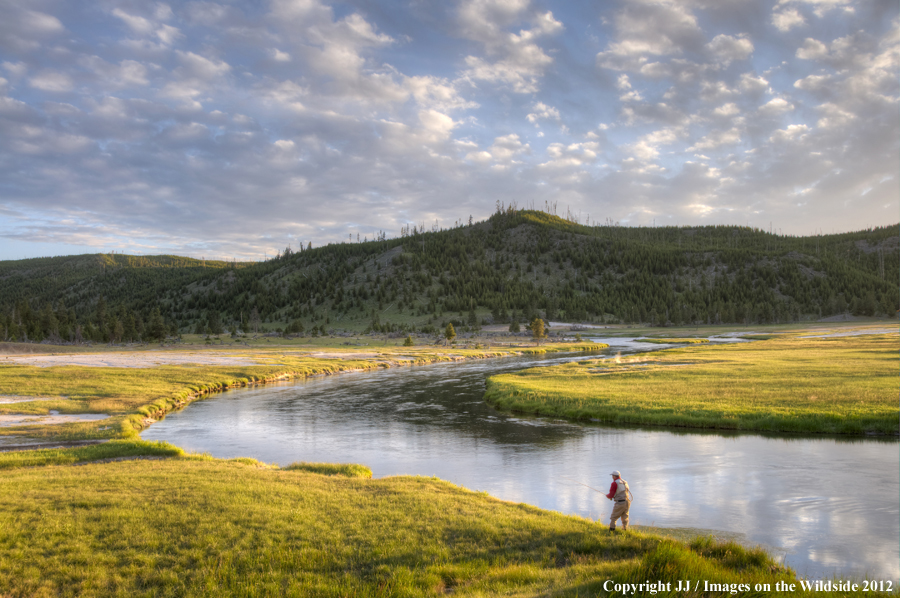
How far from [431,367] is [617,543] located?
6892 cm

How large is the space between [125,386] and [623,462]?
45084mm

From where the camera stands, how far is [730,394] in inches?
1575

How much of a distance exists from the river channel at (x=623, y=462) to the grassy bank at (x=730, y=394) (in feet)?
6.25

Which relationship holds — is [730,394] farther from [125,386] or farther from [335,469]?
[125,386]

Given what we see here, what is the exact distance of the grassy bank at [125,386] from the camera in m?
31.3

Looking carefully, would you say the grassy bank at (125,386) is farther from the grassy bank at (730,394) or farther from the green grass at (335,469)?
the grassy bank at (730,394)

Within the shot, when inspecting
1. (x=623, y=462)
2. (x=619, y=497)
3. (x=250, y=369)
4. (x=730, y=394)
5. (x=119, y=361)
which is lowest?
(x=623, y=462)

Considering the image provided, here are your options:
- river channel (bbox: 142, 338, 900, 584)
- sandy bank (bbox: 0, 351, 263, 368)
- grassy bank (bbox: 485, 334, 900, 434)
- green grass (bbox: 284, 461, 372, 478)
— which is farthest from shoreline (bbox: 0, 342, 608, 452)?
grassy bank (bbox: 485, 334, 900, 434)

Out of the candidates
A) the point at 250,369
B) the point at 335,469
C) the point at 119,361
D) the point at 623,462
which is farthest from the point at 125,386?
the point at 623,462

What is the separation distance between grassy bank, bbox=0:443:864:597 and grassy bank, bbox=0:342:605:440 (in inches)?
543

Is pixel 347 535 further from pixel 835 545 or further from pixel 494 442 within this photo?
pixel 494 442

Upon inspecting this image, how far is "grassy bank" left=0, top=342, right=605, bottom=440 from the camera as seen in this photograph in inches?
1234

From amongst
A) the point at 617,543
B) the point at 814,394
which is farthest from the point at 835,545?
the point at 814,394

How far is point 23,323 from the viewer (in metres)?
137
